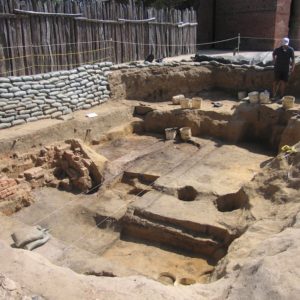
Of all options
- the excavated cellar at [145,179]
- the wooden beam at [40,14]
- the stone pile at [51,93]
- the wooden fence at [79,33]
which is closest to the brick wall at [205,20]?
the wooden fence at [79,33]

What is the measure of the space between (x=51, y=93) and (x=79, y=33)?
2213 mm

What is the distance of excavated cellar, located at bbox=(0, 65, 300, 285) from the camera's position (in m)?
6.56

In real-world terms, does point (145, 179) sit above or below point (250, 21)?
below

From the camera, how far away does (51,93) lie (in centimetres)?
1042

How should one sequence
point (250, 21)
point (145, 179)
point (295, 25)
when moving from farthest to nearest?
1. point (295, 25)
2. point (250, 21)
3. point (145, 179)

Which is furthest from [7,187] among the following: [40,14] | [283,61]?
[283,61]

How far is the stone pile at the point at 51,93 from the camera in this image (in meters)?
9.48

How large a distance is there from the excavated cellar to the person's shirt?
1.25 metres

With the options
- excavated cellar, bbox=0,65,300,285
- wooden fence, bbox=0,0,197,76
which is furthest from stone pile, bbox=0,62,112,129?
excavated cellar, bbox=0,65,300,285

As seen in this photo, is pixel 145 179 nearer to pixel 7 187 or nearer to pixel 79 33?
pixel 7 187

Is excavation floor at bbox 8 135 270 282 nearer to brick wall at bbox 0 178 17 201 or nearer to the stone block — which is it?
brick wall at bbox 0 178 17 201

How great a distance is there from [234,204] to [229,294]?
13.8ft

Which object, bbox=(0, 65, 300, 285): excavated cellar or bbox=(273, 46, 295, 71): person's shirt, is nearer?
bbox=(0, 65, 300, 285): excavated cellar

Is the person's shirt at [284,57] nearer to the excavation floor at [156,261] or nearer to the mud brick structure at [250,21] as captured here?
the mud brick structure at [250,21]
